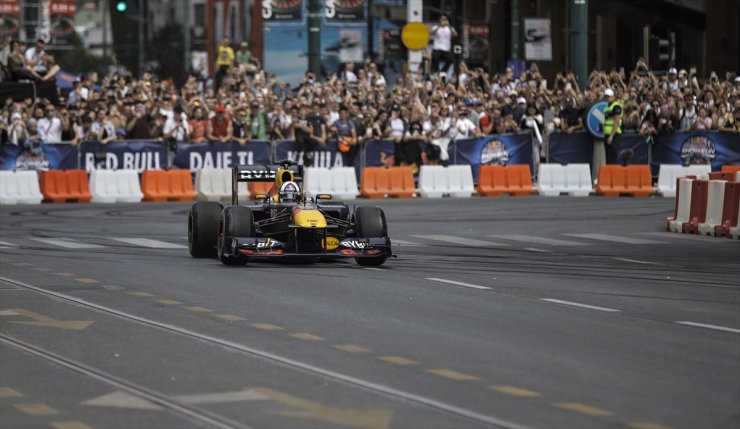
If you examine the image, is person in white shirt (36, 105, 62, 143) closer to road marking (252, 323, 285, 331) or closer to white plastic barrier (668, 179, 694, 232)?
white plastic barrier (668, 179, 694, 232)

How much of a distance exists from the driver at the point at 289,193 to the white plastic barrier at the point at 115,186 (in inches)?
560

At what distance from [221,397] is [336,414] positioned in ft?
2.71

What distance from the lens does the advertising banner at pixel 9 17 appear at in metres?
48.0

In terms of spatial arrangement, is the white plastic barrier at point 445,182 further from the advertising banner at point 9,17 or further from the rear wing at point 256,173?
the advertising banner at point 9,17

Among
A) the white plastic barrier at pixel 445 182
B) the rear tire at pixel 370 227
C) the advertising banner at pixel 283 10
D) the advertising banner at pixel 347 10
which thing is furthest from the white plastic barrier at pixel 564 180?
the advertising banner at pixel 283 10

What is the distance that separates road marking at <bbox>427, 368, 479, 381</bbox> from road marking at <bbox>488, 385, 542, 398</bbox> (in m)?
0.32

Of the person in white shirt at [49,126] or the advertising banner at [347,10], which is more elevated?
the advertising banner at [347,10]

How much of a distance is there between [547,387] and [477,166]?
24.8 m

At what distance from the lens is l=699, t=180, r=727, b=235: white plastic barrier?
73.9ft

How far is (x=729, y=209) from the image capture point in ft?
73.6

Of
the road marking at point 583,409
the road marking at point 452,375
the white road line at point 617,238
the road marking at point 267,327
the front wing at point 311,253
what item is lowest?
the white road line at point 617,238

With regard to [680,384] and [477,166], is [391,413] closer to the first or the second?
[680,384]

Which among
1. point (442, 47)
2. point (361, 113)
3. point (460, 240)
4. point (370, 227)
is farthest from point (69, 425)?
point (442, 47)

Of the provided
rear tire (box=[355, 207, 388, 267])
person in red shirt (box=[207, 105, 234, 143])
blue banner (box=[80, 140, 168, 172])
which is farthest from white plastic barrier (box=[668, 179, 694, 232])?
blue banner (box=[80, 140, 168, 172])
